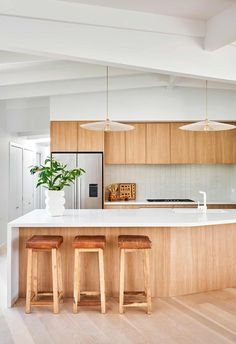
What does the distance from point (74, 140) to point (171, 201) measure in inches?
83.6

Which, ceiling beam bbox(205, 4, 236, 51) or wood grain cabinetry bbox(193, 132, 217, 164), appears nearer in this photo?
ceiling beam bbox(205, 4, 236, 51)

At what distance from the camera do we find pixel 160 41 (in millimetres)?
3643

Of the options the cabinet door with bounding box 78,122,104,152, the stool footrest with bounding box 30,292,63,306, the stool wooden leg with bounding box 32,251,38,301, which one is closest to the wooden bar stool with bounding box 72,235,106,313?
the stool footrest with bounding box 30,292,63,306

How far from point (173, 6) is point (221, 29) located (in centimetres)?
55

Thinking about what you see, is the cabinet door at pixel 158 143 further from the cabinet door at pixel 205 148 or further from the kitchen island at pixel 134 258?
the kitchen island at pixel 134 258

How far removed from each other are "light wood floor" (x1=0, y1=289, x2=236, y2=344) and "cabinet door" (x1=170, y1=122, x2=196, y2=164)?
3.17 metres

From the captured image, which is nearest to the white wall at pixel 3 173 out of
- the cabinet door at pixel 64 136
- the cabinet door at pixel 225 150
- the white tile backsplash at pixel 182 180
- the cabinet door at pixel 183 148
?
the cabinet door at pixel 64 136

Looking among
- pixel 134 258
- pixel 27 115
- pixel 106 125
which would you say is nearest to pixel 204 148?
pixel 106 125

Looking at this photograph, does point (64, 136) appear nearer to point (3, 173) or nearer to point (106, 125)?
point (3, 173)

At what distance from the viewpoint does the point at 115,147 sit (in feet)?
21.8

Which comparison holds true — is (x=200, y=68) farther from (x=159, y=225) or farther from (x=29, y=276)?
(x=29, y=276)

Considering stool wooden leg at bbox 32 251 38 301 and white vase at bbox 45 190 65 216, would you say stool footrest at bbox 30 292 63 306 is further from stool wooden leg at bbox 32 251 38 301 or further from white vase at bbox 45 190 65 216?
white vase at bbox 45 190 65 216

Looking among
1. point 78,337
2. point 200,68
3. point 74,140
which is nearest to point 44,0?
point 200,68

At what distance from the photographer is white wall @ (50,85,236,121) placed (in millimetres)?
6422
